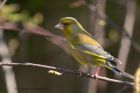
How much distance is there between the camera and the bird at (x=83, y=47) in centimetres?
374

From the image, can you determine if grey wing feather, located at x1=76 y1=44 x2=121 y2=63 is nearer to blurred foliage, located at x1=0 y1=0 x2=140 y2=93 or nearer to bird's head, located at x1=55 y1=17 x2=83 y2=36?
bird's head, located at x1=55 y1=17 x2=83 y2=36

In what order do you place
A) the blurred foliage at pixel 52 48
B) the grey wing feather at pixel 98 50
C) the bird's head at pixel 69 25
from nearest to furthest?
the grey wing feather at pixel 98 50, the bird's head at pixel 69 25, the blurred foliage at pixel 52 48

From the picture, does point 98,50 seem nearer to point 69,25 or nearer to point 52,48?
point 69,25

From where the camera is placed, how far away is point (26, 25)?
605 cm

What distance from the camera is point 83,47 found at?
12.8 ft

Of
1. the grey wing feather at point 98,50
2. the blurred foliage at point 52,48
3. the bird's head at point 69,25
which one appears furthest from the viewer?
the blurred foliage at point 52,48

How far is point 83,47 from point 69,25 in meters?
0.21

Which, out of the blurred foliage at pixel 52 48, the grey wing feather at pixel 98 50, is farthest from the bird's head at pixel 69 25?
the blurred foliage at pixel 52 48

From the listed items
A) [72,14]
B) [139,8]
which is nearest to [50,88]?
[72,14]

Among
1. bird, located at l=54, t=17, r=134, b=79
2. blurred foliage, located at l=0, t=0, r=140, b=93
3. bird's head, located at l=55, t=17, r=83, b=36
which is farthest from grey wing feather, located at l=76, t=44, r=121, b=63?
blurred foliage, located at l=0, t=0, r=140, b=93

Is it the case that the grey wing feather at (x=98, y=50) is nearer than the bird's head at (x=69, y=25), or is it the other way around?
the grey wing feather at (x=98, y=50)

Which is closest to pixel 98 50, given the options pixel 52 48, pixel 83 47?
pixel 83 47

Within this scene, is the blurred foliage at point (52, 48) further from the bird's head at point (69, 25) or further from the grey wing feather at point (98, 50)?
the grey wing feather at point (98, 50)

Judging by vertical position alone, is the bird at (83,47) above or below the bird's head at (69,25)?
below
